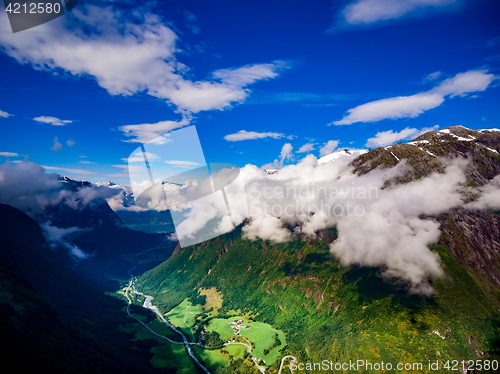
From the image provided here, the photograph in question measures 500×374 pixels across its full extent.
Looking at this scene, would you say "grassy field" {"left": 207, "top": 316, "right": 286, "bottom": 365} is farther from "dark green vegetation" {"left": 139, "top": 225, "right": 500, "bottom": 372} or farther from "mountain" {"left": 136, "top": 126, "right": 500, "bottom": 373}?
"dark green vegetation" {"left": 139, "top": 225, "right": 500, "bottom": 372}

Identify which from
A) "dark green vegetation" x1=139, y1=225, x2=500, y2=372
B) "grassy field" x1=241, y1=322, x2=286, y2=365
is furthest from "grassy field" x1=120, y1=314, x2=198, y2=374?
"dark green vegetation" x1=139, y1=225, x2=500, y2=372

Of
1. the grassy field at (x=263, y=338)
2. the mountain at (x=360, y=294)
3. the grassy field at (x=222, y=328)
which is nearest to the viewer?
the mountain at (x=360, y=294)

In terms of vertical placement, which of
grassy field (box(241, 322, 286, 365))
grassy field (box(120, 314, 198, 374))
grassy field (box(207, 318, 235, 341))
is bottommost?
grassy field (box(241, 322, 286, 365))

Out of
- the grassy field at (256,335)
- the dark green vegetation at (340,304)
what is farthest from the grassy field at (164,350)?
the dark green vegetation at (340,304)

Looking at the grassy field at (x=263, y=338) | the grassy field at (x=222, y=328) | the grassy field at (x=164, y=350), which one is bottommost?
the grassy field at (x=263, y=338)

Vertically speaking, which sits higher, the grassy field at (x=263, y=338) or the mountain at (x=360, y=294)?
the mountain at (x=360, y=294)

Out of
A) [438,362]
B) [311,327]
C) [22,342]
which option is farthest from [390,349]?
[22,342]

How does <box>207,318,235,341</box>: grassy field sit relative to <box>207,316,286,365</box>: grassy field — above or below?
above

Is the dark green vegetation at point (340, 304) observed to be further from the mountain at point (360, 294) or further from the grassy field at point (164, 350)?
the grassy field at point (164, 350)

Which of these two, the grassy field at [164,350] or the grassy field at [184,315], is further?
the grassy field at [184,315]
